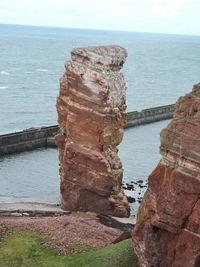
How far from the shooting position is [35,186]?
55.3 m

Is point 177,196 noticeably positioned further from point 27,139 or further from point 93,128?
point 27,139

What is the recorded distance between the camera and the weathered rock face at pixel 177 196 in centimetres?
2180

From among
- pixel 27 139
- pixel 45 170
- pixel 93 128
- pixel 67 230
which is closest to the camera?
pixel 67 230

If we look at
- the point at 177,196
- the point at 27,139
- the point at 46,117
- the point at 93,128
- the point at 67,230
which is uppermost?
the point at 177,196

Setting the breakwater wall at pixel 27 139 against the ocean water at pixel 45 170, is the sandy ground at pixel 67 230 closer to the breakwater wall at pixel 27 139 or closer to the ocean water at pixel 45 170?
the ocean water at pixel 45 170

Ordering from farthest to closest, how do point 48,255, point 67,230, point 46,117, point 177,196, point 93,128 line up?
point 46,117 < point 93,128 < point 67,230 < point 48,255 < point 177,196

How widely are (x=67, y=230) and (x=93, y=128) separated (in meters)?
7.94

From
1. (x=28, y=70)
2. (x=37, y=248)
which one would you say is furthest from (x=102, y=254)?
(x=28, y=70)

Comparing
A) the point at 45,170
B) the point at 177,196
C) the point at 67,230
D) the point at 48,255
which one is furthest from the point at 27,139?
the point at 177,196

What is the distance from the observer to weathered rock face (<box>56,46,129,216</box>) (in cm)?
3816

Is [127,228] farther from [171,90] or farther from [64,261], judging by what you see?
[171,90]

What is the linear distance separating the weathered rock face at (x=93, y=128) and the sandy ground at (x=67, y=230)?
8.96 ft

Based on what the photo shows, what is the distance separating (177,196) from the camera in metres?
22.4

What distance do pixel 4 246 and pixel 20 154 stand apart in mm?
38734
